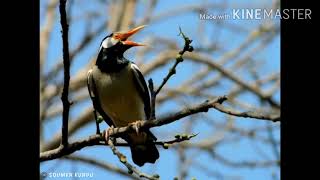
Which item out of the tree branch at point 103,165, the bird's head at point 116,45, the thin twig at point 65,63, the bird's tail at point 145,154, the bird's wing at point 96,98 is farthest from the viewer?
the tree branch at point 103,165

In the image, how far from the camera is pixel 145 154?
4.58 m

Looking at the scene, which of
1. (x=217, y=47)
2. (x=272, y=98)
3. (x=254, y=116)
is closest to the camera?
(x=254, y=116)

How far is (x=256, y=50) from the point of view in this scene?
1107cm

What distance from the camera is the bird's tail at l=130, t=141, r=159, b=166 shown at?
14.9ft

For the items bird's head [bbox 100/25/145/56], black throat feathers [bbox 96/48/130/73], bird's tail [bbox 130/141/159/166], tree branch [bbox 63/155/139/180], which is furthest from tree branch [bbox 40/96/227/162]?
tree branch [bbox 63/155/139/180]

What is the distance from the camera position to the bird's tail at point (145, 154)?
14.9 ft

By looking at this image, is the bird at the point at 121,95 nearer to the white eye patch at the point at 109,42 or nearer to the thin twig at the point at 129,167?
the white eye patch at the point at 109,42

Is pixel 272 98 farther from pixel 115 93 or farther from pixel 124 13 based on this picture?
pixel 115 93

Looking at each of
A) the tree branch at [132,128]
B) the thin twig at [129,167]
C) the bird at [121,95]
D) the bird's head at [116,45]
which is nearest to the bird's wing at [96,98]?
the bird at [121,95]

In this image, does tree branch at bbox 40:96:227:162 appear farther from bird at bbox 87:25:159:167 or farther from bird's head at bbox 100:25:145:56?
bird's head at bbox 100:25:145:56

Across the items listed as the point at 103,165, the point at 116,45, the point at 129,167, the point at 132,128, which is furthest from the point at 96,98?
the point at 103,165

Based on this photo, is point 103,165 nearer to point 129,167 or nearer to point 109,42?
point 109,42
